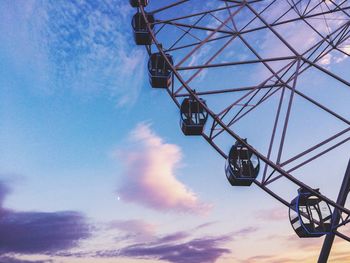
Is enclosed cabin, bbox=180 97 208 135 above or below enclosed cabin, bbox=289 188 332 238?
above

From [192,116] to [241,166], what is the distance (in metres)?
2.57

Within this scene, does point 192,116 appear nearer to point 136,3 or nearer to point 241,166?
point 241,166

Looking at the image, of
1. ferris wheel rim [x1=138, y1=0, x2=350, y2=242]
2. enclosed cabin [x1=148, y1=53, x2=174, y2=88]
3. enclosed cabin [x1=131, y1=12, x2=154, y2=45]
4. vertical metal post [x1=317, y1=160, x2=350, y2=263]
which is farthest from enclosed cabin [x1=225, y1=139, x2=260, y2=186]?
enclosed cabin [x1=131, y1=12, x2=154, y2=45]

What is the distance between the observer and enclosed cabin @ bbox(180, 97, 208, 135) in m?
14.2

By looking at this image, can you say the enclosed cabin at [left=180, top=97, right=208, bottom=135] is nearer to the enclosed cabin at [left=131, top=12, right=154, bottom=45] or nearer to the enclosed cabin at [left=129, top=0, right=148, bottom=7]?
the enclosed cabin at [left=131, top=12, right=154, bottom=45]

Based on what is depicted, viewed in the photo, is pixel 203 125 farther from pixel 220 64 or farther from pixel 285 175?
pixel 285 175

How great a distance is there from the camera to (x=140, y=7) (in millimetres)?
14398

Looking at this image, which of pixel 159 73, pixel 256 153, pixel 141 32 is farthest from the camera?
pixel 141 32

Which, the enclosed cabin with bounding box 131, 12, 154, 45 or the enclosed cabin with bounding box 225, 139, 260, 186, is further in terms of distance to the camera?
the enclosed cabin with bounding box 131, 12, 154, 45

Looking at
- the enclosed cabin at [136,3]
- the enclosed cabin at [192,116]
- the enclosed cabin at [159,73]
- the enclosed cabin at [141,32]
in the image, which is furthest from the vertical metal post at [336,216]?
the enclosed cabin at [136,3]

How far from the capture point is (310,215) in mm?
12664

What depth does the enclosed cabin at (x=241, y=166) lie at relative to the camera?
13.1 meters

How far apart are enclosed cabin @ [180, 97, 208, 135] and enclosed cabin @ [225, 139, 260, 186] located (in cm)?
162

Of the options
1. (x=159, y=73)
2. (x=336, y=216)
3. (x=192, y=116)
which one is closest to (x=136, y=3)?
(x=159, y=73)
